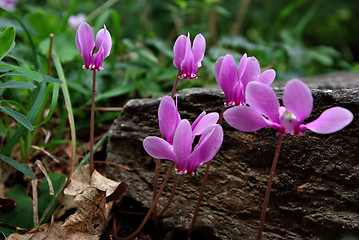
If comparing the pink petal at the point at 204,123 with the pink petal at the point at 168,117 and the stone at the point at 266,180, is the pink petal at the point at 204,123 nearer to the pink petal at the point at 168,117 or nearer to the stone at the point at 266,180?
the pink petal at the point at 168,117

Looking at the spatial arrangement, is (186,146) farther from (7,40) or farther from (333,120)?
(7,40)

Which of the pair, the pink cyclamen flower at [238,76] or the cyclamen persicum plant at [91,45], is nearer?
the pink cyclamen flower at [238,76]

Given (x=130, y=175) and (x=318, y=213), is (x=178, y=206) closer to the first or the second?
(x=130, y=175)

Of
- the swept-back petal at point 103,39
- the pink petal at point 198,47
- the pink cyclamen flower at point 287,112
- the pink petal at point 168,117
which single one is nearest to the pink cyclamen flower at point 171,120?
the pink petal at point 168,117

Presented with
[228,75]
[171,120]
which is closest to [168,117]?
[171,120]

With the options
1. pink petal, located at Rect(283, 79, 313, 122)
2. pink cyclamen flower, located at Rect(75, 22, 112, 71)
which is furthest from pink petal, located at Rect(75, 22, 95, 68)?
pink petal, located at Rect(283, 79, 313, 122)

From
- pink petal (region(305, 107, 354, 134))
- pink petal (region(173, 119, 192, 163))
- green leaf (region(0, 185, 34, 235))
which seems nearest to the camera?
pink petal (region(305, 107, 354, 134))

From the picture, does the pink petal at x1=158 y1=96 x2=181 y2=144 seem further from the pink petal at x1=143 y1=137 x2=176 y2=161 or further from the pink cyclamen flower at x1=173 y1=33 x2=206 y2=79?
the pink cyclamen flower at x1=173 y1=33 x2=206 y2=79
